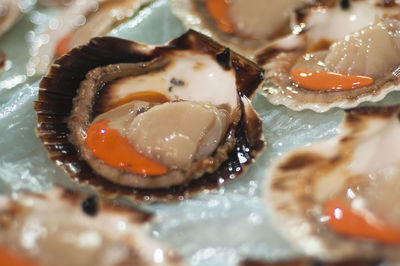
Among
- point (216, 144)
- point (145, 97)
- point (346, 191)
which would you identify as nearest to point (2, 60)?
point (145, 97)

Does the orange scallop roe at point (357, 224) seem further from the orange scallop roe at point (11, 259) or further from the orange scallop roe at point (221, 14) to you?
the orange scallop roe at point (221, 14)

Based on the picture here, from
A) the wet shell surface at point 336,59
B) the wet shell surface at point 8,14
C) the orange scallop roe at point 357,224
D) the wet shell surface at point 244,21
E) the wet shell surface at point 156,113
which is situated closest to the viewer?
the orange scallop roe at point 357,224

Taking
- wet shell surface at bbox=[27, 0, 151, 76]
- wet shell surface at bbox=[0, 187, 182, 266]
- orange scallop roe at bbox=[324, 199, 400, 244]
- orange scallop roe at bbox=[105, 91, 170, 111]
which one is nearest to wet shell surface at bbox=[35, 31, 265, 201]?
orange scallop roe at bbox=[105, 91, 170, 111]

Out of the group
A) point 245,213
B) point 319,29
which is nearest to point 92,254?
point 245,213

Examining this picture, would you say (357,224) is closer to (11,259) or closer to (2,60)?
(11,259)

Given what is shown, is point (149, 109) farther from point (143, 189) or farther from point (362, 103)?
point (362, 103)

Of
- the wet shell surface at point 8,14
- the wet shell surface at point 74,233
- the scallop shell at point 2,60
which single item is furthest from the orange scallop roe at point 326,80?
the wet shell surface at point 8,14
